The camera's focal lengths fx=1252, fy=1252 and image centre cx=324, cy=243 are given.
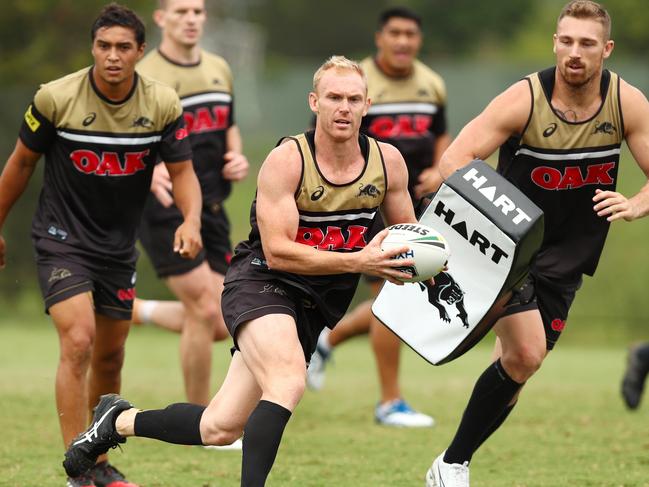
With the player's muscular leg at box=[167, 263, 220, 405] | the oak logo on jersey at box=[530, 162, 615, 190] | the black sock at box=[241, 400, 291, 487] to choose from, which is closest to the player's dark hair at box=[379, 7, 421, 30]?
the player's muscular leg at box=[167, 263, 220, 405]

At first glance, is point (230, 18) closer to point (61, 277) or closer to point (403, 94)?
point (403, 94)

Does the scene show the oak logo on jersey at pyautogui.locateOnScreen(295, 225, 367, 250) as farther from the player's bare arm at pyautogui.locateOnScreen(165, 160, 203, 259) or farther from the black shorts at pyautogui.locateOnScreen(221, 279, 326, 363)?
the player's bare arm at pyautogui.locateOnScreen(165, 160, 203, 259)

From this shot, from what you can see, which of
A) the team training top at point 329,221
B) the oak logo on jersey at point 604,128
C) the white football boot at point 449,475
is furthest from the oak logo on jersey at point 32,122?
the oak logo on jersey at point 604,128

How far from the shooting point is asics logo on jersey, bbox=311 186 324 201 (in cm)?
545

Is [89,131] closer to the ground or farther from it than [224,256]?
farther from it

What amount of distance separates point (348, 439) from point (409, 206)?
2.63 m

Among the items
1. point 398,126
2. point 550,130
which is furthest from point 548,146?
point 398,126

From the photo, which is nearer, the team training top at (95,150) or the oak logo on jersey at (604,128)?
the oak logo on jersey at (604,128)

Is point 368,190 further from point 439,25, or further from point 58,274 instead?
point 439,25

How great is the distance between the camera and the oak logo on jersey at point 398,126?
9.04 meters

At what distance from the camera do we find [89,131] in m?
6.39

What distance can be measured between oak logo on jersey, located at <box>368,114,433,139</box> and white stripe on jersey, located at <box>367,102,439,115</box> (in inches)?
1.4

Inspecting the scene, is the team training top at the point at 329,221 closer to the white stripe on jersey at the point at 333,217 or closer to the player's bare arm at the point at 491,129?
the white stripe on jersey at the point at 333,217

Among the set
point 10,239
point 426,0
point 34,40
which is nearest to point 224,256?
point 10,239
